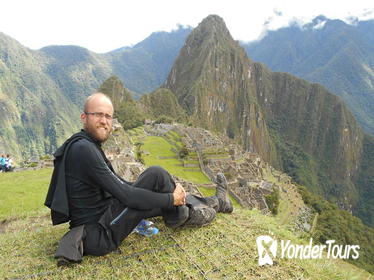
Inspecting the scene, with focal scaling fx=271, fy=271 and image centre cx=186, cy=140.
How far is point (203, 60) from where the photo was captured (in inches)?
5123

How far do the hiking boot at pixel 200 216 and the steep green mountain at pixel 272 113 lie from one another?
337 ft

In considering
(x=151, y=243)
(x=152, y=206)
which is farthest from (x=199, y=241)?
(x=152, y=206)

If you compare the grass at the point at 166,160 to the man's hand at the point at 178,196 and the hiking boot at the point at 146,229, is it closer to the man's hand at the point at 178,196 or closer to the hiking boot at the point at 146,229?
the hiking boot at the point at 146,229

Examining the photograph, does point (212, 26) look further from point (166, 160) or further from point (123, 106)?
point (166, 160)

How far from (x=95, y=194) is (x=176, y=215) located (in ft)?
3.74

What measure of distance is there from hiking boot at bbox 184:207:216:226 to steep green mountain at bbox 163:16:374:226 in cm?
10269

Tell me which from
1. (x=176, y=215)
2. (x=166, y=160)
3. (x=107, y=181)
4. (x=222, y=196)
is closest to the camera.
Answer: (x=107, y=181)

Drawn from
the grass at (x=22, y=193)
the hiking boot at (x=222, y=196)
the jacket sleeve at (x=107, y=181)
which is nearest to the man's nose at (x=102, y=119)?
the jacket sleeve at (x=107, y=181)

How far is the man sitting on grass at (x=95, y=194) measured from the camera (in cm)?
320

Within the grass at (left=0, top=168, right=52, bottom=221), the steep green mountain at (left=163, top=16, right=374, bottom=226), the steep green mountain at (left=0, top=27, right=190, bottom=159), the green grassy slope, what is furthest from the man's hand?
the steep green mountain at (left=0, top=27, right=190, bottom=159)

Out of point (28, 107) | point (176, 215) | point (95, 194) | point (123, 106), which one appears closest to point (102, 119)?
point (95, 194)

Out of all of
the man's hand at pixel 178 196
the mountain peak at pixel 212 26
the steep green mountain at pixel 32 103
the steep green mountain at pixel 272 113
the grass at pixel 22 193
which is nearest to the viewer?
the man's hand at pixel 178 196

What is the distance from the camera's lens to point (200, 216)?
4184 millimetres

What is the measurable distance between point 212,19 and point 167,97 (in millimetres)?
74951
